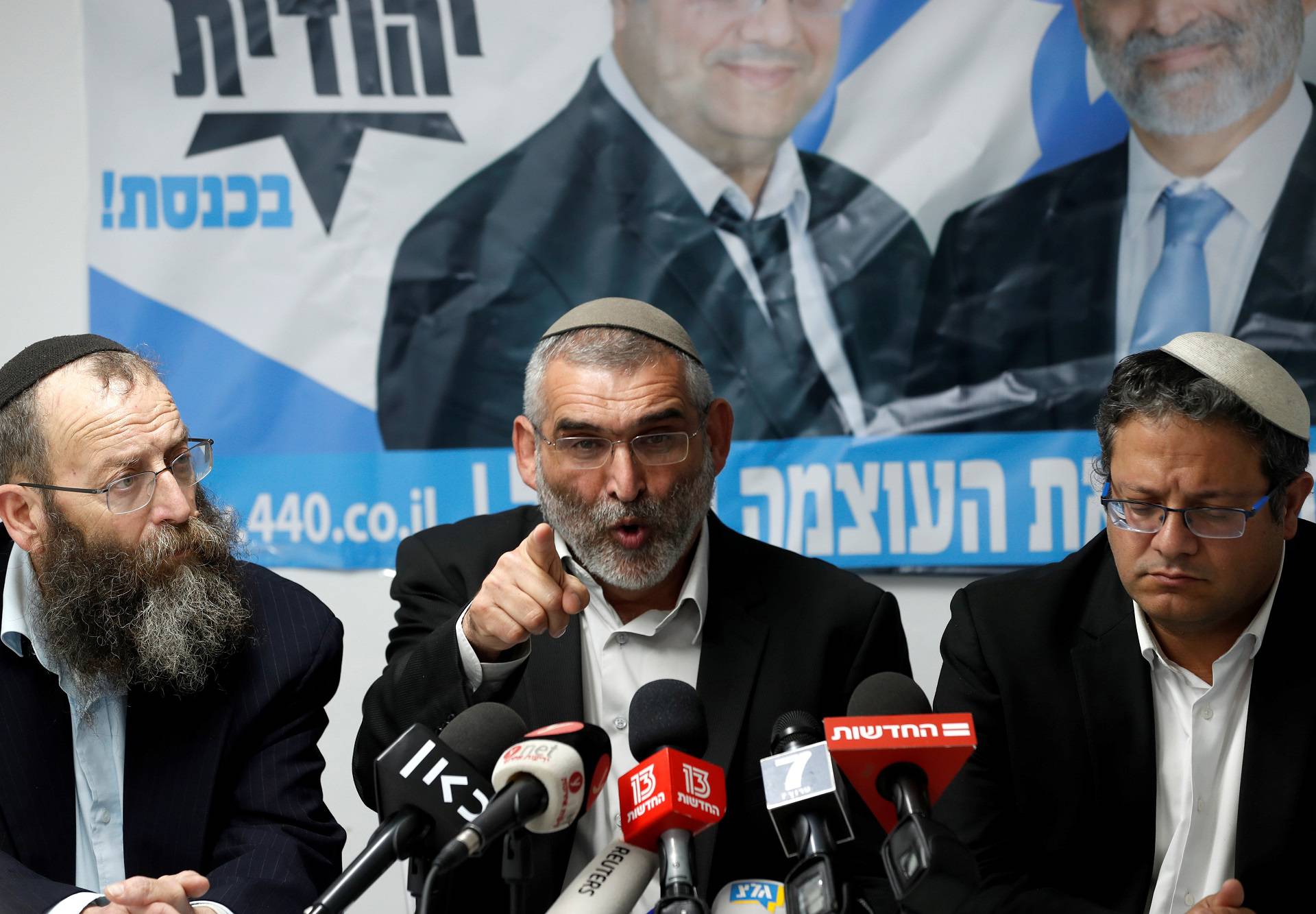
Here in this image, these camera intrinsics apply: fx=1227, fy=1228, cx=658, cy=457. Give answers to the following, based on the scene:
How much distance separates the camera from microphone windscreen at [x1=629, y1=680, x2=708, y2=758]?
158cm

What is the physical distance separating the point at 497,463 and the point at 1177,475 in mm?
1911

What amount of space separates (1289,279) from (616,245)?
1784 mm

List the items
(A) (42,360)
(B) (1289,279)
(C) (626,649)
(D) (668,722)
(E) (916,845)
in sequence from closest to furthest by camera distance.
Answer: (E) (916,845) → (D) (668,722) → (A) (42,360) → (C) (626,649) → (B) (1289,279)

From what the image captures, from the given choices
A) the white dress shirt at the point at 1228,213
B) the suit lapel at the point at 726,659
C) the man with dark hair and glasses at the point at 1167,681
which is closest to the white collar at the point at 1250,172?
the white dress shirt at the point at 1228,213

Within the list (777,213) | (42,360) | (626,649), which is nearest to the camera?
(42,360)

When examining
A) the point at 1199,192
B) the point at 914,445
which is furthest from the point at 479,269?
the point at 1199,192

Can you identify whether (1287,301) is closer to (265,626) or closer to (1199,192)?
(1199,192)

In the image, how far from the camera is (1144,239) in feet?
10.8

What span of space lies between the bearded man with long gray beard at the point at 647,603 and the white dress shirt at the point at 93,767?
1.45 feet

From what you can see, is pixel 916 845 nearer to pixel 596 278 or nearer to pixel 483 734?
pixel 483 734

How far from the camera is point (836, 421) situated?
11.1 feet

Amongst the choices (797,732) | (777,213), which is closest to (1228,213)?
(777,213)

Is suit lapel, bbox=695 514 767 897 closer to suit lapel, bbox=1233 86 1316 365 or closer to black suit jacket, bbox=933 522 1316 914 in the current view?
black suit jacket, bbox=933 522 1316 914

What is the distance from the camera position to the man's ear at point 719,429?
8.43 ft
